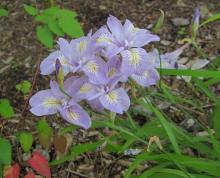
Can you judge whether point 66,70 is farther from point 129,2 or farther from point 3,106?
point 129,2

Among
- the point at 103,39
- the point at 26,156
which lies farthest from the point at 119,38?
the point at 26,156

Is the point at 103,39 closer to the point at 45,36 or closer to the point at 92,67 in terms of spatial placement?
the point at 92,67

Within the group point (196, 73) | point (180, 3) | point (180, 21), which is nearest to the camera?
point (196, 73)

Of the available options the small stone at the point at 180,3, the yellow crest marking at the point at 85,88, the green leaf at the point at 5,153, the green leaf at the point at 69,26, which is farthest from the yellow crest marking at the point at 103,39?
the small stone at the point at 180,3

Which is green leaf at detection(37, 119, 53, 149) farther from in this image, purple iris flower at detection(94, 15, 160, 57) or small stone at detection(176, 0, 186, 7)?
small stone at detection(176, 0, 186, 7)

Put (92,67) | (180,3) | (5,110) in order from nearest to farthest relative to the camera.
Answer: (92,67) < (5,110) < (180,3)

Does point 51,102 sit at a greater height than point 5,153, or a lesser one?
greater

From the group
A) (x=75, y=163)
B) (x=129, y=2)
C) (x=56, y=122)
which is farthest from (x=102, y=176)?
(x=129, y=2)

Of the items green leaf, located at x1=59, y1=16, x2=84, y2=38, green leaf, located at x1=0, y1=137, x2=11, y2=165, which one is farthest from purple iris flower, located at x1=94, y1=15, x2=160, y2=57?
green leaf, located at x1=0, y1=137, x2=11, y2=165
